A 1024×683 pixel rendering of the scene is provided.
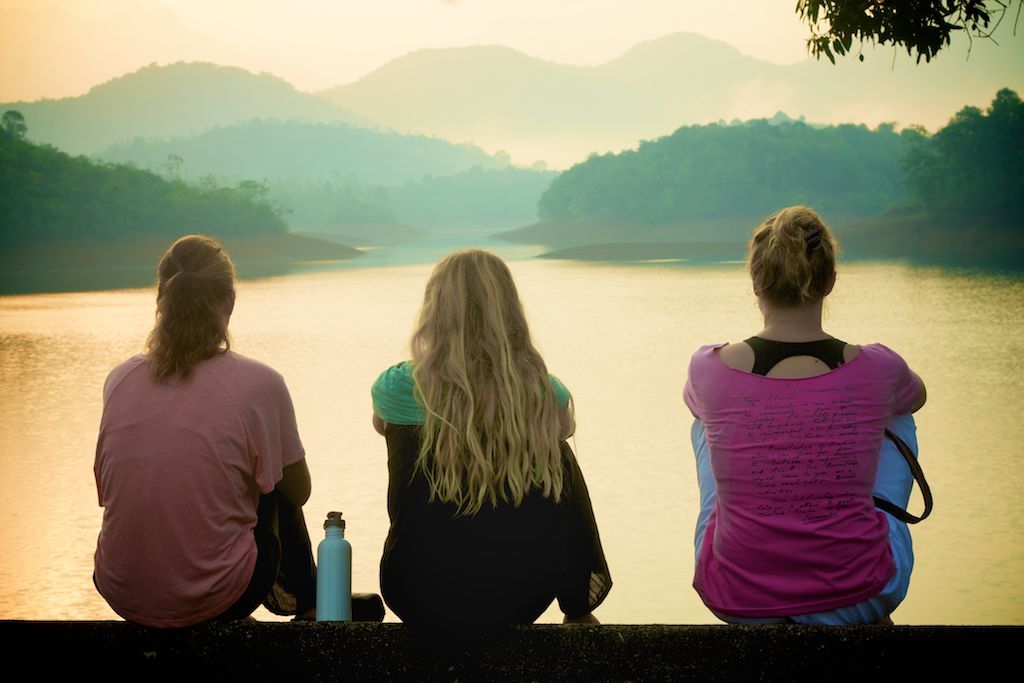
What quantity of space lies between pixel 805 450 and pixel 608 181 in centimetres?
4280

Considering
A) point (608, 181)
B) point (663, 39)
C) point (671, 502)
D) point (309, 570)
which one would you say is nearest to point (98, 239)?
point (608, 181)

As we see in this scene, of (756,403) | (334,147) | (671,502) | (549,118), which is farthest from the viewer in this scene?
(334,147)

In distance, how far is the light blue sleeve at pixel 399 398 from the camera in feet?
6.34

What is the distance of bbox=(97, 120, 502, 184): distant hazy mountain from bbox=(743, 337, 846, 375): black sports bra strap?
2000 inches

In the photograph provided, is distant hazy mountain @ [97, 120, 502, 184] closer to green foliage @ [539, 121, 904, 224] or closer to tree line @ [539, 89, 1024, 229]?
tree line @ [539, 89, 1024, 229]

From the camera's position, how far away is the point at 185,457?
6.18 ft

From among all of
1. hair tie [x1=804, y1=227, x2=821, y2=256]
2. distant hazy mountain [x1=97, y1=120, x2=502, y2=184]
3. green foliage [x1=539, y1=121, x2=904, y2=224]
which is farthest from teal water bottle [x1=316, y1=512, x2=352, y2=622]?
distant hazy mountain [x1=97, y1=120, x2=502, y2=184]

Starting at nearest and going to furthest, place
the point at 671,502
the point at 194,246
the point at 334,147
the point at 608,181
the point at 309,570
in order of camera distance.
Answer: the point at 194,246, the point at 309,570, the point at 671,502, the point at 608,181, the point at 334,147

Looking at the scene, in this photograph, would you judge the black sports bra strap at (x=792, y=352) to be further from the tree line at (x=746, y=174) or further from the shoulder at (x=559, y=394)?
the tree line at (x=746, y=174)

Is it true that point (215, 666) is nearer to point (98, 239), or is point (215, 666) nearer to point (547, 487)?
point (547, 487)

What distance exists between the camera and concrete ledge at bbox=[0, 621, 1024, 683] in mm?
1810

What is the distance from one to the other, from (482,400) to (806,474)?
54 cm

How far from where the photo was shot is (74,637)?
191 cm

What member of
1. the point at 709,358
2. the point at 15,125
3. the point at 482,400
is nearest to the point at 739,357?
the point at 709,358
